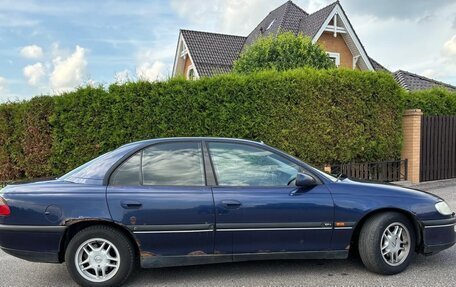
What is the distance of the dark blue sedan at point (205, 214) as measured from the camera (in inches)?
153

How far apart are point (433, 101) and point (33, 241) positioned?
1078cm

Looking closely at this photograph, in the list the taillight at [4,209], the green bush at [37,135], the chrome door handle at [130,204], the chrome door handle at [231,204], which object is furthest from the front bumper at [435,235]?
the green bush at [37,135]

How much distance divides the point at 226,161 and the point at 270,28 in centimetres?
1836

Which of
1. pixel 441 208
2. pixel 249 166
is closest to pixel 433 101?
pixel 441 208

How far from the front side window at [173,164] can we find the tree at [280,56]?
799cm

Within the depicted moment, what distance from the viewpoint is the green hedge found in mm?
8867

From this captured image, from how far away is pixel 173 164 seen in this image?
4184 millimetres

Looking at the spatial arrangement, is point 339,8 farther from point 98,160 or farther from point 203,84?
point 98,160

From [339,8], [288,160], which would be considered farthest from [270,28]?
[288,160]

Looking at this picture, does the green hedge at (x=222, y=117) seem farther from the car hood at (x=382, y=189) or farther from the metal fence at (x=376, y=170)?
the car hood at (x=382, y=189)

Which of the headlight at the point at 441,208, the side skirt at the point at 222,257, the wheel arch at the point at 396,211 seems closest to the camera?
the side skirt at the point at 222,257

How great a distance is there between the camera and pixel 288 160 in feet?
14.1

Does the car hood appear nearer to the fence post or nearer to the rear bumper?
the rear bumper

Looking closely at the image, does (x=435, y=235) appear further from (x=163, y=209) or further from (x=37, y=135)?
(x=37, y=135)
